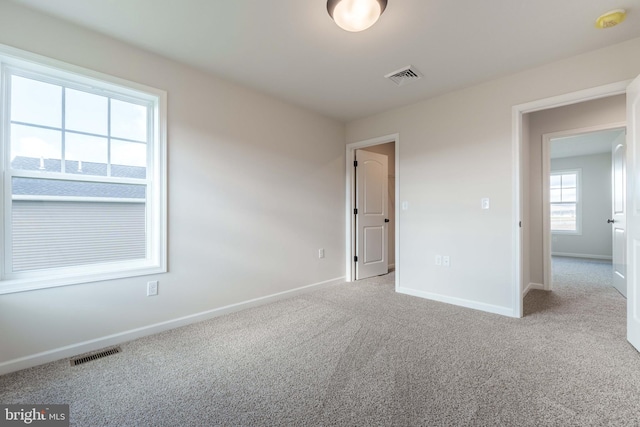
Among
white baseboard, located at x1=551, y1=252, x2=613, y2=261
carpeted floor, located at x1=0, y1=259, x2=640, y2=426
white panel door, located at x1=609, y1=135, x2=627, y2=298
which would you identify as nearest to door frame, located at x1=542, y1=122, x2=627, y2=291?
white panel door, located at x1=609, y1=135, x2=627, y2=298

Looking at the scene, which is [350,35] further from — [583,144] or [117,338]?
[583,144]

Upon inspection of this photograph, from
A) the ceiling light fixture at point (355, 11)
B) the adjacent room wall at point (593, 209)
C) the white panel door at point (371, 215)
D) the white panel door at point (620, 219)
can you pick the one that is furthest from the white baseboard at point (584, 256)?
the ceiling light fixture at point (355, 11)

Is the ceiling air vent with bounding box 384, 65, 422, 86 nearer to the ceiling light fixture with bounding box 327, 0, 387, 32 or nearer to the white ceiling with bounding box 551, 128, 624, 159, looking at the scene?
the ceiling light fixture with bounding box 327, 0, 387, 32

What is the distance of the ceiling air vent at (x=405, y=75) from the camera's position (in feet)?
8.84

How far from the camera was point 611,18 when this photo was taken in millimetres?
1932

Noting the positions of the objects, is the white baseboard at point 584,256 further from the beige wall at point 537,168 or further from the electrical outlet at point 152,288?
the electrical outlet at point 152,288

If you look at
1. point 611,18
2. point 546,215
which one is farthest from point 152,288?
point 546,215

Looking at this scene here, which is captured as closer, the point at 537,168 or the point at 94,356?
the point at 94,356

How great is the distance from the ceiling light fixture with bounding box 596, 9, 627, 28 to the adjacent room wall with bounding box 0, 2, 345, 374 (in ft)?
9.16

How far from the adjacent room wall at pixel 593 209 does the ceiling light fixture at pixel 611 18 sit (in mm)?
5815

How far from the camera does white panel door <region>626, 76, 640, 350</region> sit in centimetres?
207

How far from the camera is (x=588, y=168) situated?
20.7 ft


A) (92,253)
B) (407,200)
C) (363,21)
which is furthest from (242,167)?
(407,200)

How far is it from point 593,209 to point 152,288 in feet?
28.2
